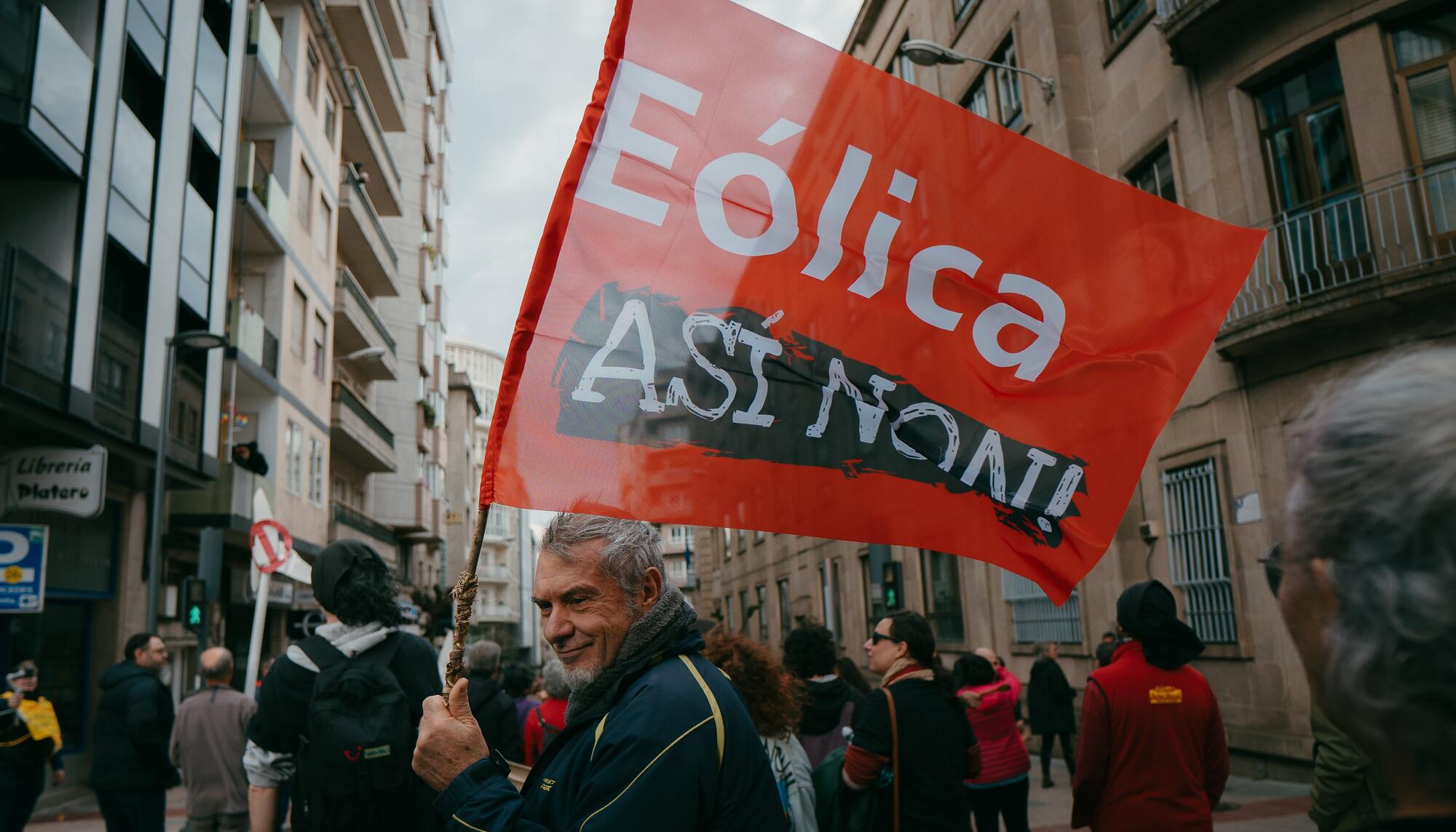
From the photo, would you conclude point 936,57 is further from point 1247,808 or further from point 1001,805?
point 1001,805

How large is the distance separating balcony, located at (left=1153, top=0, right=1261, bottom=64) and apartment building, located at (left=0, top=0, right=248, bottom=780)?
45.4ft

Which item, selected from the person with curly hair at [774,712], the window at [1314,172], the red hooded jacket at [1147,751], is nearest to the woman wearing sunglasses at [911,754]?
the person with curly hair at [774,712]

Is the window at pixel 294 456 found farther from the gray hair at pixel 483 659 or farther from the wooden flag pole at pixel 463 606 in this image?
the wooden flag pole at pixel 463 606

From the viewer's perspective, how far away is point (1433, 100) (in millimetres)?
10906

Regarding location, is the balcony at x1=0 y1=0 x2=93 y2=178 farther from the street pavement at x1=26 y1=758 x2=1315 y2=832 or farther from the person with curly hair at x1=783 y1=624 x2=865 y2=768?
the person with curly hair at x1=783 y1=624 x2=865 y2=768

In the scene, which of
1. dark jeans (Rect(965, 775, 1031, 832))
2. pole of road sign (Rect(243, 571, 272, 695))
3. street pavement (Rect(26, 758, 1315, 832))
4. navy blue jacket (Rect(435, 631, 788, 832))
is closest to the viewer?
navy blue jacket (Rect(435, 631, 788, 832))

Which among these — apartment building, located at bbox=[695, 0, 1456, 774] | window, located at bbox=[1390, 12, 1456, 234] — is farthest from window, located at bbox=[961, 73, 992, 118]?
window, located at bbox=[1390, 12, 1456, 234]

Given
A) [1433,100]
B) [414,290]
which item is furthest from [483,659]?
[414,290]

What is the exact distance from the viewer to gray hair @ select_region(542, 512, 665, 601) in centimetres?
254

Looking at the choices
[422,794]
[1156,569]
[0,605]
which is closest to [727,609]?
[1156,569]

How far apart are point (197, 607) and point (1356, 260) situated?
1507 centimetres

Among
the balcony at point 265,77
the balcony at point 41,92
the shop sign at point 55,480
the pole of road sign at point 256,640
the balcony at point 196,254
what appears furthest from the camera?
the balcony at point 265,77

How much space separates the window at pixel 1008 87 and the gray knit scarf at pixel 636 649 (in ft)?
57.1

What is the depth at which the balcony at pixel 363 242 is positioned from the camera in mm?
29906
